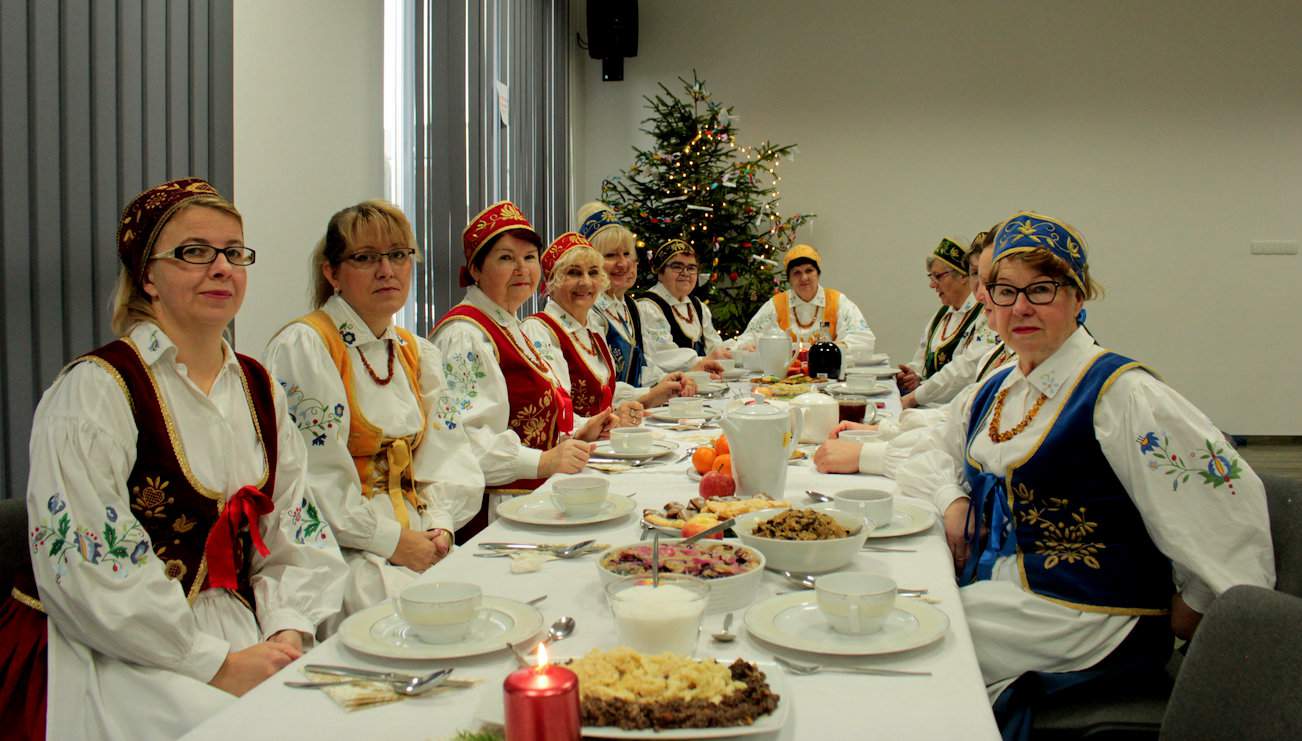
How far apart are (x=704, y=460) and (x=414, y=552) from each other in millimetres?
646

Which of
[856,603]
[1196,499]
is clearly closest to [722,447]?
[1196,499]

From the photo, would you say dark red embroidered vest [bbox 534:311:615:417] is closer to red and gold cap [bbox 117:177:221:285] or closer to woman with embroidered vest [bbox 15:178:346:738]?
woman with embroidered vest [bbox 15:178:346:738]

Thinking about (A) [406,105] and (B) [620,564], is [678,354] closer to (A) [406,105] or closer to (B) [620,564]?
(A) [406,105]

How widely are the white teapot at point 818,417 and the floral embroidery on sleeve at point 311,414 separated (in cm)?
115

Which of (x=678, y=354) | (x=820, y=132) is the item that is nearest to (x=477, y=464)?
(x=678, y=354)

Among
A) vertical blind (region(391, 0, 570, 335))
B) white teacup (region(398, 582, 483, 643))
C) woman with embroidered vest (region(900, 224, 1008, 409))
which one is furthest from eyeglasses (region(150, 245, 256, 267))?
woman with embroidered vest (region(900, 224, 1008, 409))

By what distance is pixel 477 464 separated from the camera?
99.1 inches

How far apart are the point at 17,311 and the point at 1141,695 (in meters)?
2.22

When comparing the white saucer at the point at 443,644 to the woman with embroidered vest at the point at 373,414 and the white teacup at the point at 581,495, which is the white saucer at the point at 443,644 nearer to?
the white teacup at the point at 581,495

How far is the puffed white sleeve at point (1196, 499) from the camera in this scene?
162cm

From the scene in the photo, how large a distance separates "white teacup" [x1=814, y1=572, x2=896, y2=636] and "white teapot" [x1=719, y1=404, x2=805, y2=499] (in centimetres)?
70

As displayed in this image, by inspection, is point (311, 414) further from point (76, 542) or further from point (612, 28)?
point (612, 28)

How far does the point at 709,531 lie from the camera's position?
1543mm

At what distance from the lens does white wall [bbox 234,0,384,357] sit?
10.2ft
